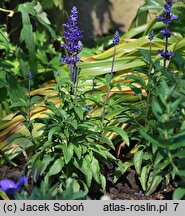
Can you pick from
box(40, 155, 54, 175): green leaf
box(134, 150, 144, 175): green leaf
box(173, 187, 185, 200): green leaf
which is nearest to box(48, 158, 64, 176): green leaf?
box(40, 155, 54, 175): green leaf

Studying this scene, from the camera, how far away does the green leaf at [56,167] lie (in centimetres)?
352

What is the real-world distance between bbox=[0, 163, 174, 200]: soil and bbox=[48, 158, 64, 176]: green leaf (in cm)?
36

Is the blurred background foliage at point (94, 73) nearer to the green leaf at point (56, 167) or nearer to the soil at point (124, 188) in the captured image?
the soil at point (124, 188)

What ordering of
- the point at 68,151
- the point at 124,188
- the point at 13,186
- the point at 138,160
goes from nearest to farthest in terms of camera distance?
the point at 13,186 < the point at 68,151 < the point at 138,160 < the point at 124,188

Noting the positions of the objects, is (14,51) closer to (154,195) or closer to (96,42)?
(96,42)

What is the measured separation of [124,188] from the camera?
392 cm

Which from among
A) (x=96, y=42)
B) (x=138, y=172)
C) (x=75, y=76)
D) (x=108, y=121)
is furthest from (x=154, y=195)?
(x=96, y=42)

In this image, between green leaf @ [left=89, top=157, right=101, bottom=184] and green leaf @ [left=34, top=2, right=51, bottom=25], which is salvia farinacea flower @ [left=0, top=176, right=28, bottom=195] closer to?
green leaf @ [left=89, top=157, right=101, bottom=184]

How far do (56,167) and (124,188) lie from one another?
Answer: 0.59 meters

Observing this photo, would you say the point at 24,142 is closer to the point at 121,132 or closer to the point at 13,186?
the point at 121,132

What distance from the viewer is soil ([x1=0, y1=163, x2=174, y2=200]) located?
12.4 feet

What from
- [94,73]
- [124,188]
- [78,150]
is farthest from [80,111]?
[94,73]

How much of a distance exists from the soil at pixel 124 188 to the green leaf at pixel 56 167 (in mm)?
358

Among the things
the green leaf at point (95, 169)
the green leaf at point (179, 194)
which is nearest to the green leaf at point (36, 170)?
the green leaf at point (95, 169)
